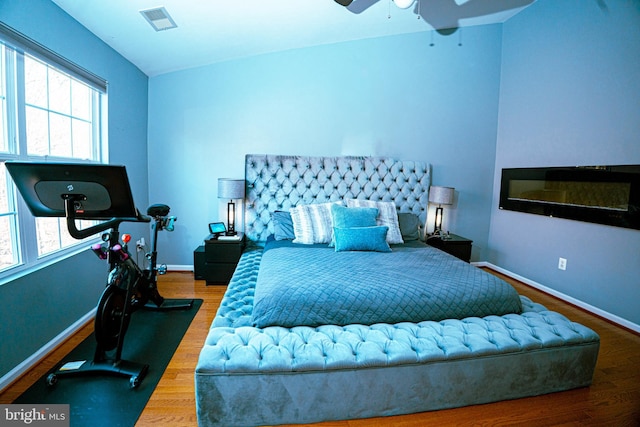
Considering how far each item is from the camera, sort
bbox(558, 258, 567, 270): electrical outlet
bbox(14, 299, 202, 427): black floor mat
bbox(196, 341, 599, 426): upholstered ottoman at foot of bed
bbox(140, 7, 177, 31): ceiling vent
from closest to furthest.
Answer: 1. bbox(196, 341, 599, 426): upholstered ottoman at foot of bed
2. bbox(14, 299, 202, 427): black floor mat
3. bbox(140, 7, 177, 31): ceiling vent
4. bbox(558, 258, 567, 270): electrical outlet

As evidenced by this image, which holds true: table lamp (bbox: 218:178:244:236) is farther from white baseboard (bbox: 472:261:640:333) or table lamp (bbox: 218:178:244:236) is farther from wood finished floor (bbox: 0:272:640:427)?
white baseboard (bbox: 472:261:640:333)

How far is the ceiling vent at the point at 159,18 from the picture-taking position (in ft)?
7.25

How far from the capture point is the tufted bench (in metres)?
1.40

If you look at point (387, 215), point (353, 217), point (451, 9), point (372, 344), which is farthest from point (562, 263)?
point (451, 9)

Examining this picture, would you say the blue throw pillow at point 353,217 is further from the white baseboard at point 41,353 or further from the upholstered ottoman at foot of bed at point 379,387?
the white baseboard at point 41,353

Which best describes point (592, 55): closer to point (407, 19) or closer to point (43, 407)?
point (407, 19)

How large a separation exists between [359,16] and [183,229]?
308 cm

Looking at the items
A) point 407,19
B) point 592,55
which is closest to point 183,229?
point 407,19

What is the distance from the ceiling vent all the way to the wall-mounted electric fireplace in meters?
3.97

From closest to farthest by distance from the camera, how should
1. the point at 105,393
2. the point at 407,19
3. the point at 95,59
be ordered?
1. the point at 105,393
2. the point at 95,59
3. the point at 407,19

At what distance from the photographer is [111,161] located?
9.01 ft

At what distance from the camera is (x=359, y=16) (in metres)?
3.00

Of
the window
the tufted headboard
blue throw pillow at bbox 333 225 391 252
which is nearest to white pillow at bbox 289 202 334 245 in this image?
blue throw pillow at bbox 333 225 391 252

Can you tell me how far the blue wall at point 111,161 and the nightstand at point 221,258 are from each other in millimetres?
852
